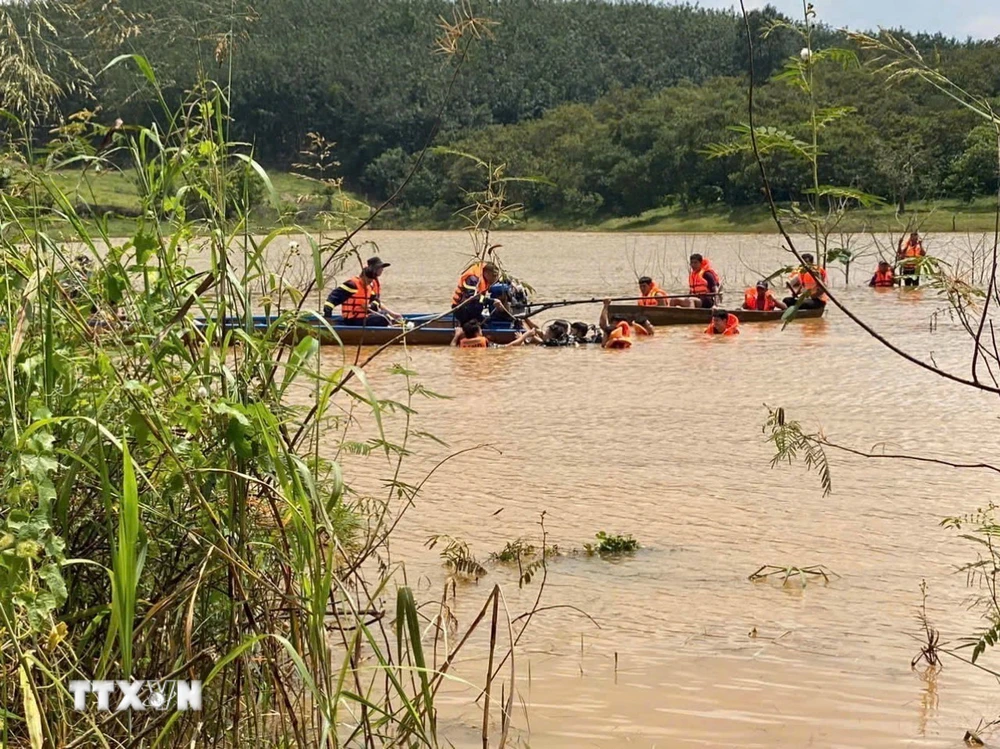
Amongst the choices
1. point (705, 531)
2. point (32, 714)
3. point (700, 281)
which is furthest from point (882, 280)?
point (32, 714)

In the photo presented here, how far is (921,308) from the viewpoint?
2066 centimetres

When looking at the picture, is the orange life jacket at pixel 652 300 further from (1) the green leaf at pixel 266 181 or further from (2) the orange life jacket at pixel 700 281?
(1) the green leaf at pixel 266 181

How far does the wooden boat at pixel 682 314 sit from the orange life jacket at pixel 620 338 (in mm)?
1221

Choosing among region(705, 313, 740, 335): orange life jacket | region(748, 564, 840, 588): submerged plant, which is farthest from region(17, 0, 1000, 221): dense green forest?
region(748, 564, 840, 588): submerged plant

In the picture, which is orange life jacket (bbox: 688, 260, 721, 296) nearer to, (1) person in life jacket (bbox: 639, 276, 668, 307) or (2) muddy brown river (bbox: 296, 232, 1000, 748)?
(1) person in life jacket (bbox: 639, 276, 668, 307)

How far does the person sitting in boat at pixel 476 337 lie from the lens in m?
15.9

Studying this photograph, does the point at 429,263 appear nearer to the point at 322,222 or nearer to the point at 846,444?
the point at 846,444

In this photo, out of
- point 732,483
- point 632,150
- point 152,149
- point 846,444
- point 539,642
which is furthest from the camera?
point 632,150

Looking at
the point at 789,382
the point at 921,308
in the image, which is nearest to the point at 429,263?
the point at 921,308

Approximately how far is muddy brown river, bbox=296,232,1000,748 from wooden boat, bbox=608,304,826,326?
152 cm

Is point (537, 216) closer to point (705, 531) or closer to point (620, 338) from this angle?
point (620, 338)

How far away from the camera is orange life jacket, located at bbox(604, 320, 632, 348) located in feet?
53.0

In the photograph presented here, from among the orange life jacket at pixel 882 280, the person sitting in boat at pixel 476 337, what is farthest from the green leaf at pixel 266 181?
the orange life jacket at pixel 882 280

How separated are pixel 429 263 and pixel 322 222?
99.9ft
